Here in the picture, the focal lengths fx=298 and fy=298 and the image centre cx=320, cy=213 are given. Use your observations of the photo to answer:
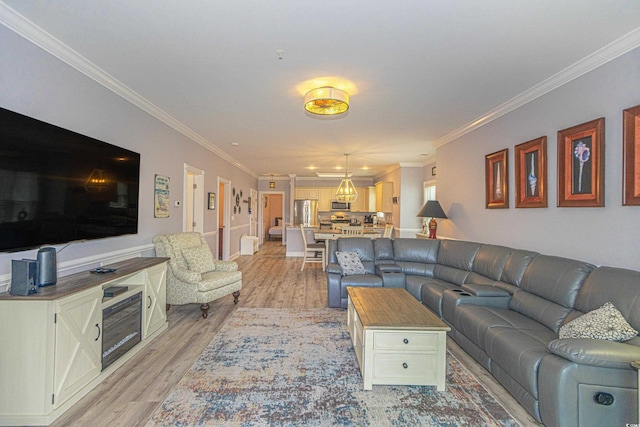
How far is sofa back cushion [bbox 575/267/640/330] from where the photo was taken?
1.95 m

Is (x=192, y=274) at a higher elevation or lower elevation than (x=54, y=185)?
lower

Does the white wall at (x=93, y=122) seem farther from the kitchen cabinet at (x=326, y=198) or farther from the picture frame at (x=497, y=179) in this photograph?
the kitchen cabinet at (x=326, y=198)

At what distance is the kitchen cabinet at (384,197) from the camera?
8675 millimetres

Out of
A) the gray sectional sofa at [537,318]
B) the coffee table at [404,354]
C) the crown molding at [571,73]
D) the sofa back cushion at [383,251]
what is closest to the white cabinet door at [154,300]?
the gray sectional sofa at [537,318]

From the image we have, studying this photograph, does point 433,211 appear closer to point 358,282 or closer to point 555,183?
point 358,282

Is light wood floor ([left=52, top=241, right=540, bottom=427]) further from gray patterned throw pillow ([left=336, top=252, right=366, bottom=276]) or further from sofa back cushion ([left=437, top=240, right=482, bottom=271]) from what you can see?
sofa back cushion ([left=437, top=240, right=482, bottom=271])

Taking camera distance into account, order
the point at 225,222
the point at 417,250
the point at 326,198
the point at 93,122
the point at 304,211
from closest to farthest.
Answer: the point at 93,122, the point at 417,250, the point at 225,222, the point at 304,211, the point at 326,198

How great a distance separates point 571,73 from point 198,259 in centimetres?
477

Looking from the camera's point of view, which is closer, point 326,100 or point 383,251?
point 326,100

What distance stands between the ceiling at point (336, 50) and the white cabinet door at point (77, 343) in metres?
2.01

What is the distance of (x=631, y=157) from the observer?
2287 millimetres

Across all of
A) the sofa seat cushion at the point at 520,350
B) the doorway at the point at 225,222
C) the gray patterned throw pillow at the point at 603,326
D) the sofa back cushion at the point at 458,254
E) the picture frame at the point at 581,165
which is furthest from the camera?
the doorway at the point at 225,222

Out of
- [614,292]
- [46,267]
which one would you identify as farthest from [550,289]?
[46,267]

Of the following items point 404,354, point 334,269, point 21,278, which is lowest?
point 404,354
